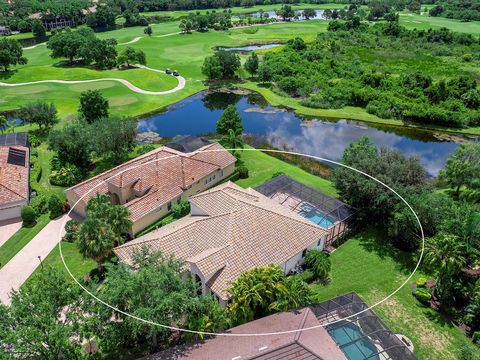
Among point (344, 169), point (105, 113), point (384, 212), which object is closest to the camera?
point (384, 212)

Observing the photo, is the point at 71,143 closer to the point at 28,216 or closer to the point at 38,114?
the point at 28,216

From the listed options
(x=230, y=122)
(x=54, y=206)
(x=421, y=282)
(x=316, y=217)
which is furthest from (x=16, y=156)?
(x=421, y=282)

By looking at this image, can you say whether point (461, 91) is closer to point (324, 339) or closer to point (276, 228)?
point (276, 228)

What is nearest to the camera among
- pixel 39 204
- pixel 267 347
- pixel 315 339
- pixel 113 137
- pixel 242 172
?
pixel 267 347

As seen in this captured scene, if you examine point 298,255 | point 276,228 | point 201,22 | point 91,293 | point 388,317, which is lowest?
point 388,317

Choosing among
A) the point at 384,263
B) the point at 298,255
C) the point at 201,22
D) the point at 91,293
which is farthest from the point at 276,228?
the point at 201,22

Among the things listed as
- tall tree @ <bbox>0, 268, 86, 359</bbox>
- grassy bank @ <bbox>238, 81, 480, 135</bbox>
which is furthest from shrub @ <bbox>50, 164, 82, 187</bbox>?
grassy bank @ <bbox>238, 81, 480, 135</bbox>

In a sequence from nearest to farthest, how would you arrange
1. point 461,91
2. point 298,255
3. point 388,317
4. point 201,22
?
1. point 388,317
2. point 298,255
3. point 461,91
4. point 201,22
